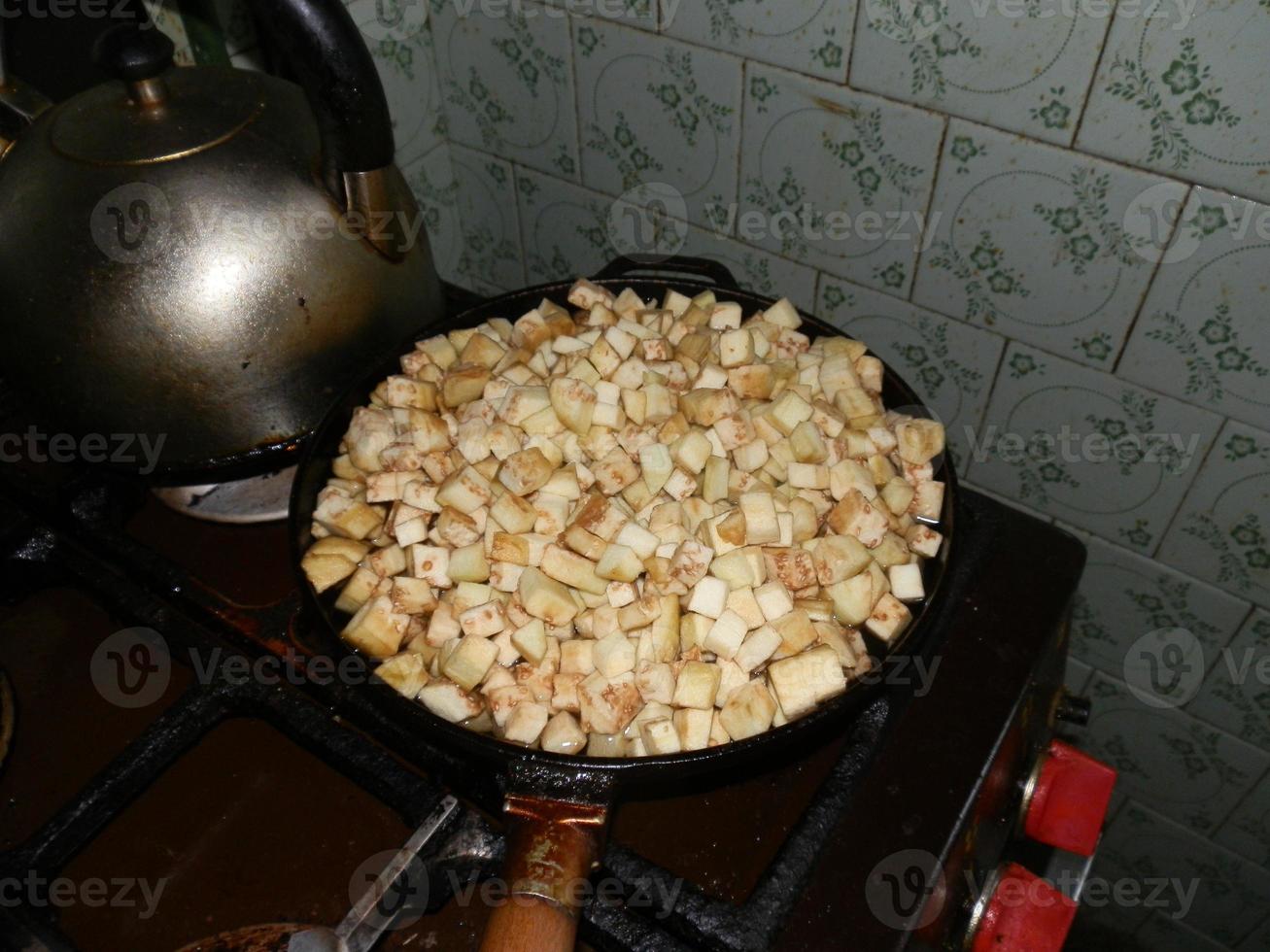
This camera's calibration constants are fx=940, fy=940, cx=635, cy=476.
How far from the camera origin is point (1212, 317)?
3.50 feet

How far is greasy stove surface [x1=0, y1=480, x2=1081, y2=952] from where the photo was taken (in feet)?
2.50

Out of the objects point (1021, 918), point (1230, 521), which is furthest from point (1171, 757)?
point (1021, 918)

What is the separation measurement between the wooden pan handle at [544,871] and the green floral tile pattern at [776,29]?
0.92 m

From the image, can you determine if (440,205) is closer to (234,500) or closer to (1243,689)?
(234,500)

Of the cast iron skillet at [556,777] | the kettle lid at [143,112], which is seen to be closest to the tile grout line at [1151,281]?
the cast iron skillet at [556,777]

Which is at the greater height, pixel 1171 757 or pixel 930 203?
pixel 930 203

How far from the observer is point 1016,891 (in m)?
0.85

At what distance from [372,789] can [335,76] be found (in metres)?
0.62

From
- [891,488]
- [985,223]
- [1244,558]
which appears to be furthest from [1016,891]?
[985,223]

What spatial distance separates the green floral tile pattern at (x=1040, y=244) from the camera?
1064mm

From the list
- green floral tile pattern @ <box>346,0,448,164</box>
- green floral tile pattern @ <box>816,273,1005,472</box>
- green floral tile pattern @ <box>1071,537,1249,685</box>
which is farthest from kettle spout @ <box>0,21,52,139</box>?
green floral tile pattern @ <box>1071,537,1249,685</box>

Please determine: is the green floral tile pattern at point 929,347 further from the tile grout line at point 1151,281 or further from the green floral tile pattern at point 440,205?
the green floral tile pattern at point 440,205

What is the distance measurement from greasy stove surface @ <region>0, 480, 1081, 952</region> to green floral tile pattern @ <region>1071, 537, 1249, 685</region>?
1.33 ft

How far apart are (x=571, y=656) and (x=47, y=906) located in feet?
1.53
